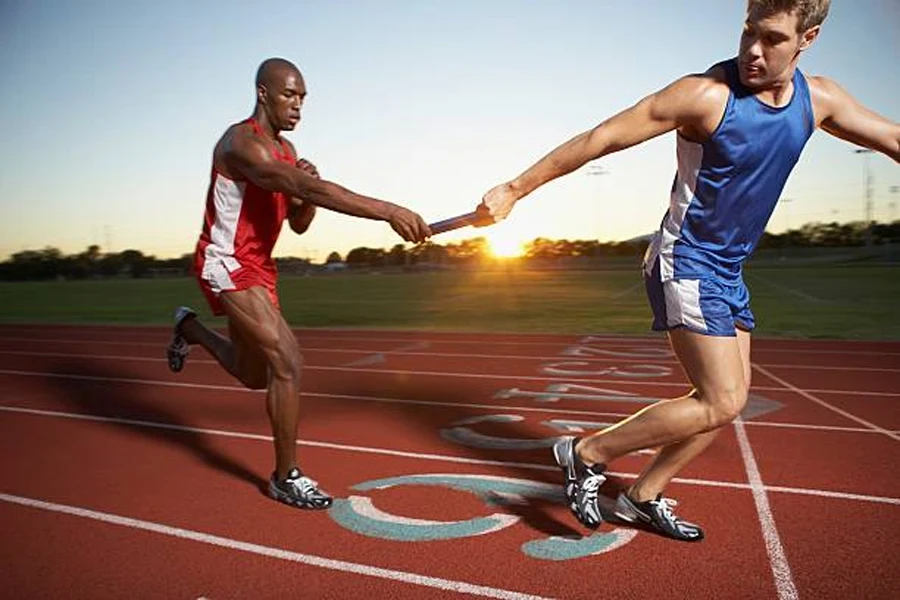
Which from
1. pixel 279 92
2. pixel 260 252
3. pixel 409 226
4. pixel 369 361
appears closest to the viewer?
pixel 409 226

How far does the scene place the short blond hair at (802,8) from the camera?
8.13 feet

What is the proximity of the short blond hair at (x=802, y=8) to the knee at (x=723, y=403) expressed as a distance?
1.41 meters

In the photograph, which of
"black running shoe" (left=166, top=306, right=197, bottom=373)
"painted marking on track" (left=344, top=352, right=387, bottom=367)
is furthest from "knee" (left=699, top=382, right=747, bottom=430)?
"painted marking on track" (left=344, top=352, right=387, bottom=367)

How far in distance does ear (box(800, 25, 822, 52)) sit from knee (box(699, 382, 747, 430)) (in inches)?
52.9

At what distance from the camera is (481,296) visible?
26.1 meters

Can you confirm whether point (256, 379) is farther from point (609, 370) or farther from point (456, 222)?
point (609, 370)

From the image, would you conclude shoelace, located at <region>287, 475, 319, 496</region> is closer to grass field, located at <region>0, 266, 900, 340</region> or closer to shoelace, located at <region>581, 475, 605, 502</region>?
shoelace, located at <region>581, 475, 605, 502</region>

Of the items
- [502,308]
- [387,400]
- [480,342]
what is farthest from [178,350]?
[502,308]

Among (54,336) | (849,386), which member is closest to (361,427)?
(849,386)

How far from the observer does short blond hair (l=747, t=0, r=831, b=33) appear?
2.48m

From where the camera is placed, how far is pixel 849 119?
292 cm

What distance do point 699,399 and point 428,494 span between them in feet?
5.28

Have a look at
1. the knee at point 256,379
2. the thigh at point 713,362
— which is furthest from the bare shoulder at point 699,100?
the knee at point 256,379

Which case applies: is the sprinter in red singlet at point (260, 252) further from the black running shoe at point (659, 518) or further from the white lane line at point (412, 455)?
the black running shoe at point (659, 518)
